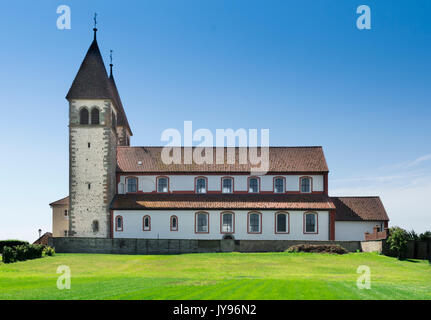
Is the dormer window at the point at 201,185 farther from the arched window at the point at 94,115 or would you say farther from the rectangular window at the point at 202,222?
the arched window at the point at 94,115

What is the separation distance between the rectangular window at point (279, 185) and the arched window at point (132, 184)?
1556cm

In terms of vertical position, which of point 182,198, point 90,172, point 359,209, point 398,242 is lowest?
point 398,242

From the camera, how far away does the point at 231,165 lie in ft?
192

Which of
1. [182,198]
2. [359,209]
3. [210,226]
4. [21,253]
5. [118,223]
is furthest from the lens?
[359,209]

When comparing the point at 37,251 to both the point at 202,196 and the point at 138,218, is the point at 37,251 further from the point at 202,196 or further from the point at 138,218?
the point at 202,196

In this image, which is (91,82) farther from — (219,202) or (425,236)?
(425,236)

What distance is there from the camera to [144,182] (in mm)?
57844

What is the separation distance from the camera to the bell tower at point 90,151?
175ft

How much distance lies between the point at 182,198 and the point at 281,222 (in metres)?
11.0

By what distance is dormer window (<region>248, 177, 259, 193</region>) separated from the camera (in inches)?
2253

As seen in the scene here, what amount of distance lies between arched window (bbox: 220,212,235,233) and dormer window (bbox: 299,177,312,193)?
8705mm

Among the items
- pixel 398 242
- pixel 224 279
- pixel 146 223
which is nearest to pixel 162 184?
pixel 146 223

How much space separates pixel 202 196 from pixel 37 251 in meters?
19.1
